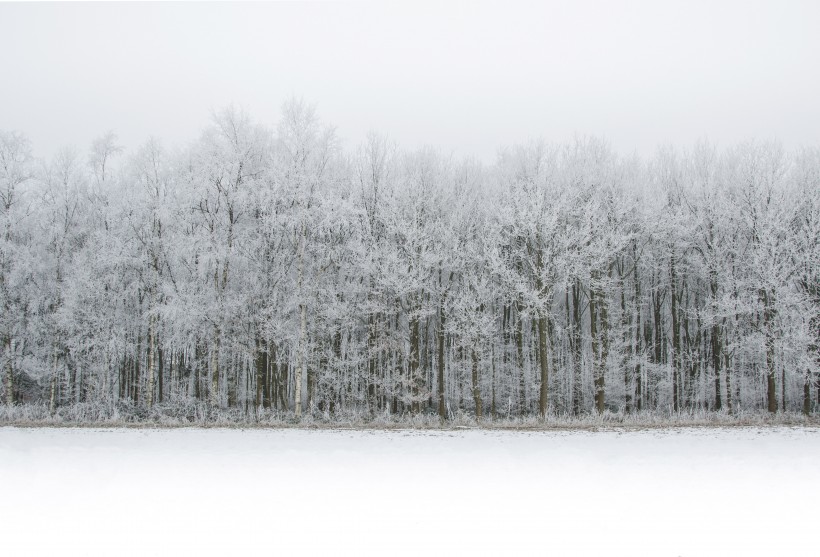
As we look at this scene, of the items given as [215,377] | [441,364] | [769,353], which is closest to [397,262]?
[441,364]

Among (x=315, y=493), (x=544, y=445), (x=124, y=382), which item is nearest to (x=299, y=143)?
(x=544, y=445)

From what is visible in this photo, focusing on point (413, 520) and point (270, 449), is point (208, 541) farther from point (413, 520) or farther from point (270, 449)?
point (270, 449)

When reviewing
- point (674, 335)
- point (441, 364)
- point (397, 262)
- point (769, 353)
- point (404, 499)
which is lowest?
point (404, 499)

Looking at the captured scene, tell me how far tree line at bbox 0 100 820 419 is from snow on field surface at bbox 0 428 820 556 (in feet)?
36.6

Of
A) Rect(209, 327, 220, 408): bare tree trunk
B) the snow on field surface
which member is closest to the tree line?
Rect(209, 327, 220, 408): bare tree trunk

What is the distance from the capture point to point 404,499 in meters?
8.89

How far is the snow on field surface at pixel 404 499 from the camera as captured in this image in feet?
22.6

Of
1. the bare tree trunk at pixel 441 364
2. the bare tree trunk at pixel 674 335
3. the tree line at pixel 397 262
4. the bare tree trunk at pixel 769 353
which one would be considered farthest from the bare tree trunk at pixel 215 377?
the bare tree trunk at pixel 769 353

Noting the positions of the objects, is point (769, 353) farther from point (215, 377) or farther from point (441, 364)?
point (215, 377)

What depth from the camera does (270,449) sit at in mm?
14375

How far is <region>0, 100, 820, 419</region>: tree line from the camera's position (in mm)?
25516

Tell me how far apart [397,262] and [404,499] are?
55.4ft

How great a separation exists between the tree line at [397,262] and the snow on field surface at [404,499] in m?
11.2

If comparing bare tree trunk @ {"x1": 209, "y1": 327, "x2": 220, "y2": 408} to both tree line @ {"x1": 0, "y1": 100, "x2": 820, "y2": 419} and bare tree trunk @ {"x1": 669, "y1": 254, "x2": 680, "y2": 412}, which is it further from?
bare tree trunk @ {"x1": 669, "y1": 254, "x2": 680, "y2": 412}
